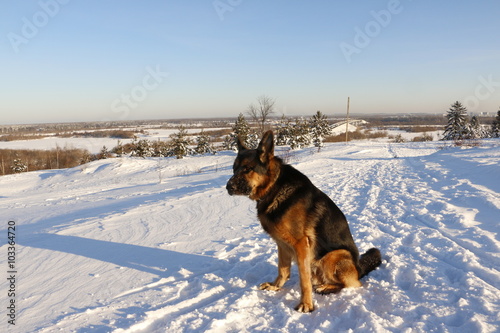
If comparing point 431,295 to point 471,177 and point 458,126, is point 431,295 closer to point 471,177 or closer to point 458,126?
point 471,177

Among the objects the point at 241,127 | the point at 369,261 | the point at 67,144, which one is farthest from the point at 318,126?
the point at 67,144

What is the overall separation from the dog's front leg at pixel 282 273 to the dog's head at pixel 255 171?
3.30 feet

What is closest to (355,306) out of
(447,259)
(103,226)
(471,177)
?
(447,259)

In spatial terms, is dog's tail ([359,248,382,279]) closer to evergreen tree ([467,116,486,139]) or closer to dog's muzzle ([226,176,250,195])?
dog's muzzle ([226,176,250,195])

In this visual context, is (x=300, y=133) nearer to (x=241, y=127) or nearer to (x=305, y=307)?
(x=241, y=127)

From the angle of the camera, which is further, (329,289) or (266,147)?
(329,289)

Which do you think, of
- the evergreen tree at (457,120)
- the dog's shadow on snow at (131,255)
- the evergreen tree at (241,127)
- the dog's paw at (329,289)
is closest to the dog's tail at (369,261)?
the dog's paw at (329,289)

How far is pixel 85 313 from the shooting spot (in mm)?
3299

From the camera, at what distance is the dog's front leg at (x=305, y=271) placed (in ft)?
11.1

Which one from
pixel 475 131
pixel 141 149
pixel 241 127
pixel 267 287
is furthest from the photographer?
pixel 475 131

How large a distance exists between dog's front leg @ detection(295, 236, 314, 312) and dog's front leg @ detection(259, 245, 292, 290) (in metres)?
0.48

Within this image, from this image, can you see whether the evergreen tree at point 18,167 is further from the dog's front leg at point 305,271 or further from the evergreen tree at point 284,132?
the dog's front leg at point 305,271

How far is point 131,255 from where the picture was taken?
514 cm

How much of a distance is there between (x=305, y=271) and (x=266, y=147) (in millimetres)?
1589
